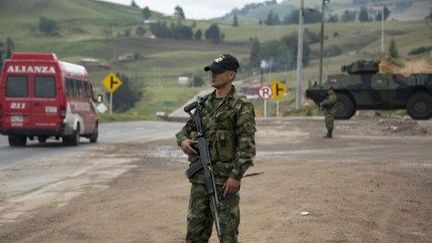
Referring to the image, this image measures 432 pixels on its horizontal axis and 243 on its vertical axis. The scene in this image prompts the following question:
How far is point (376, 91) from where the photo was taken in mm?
31969

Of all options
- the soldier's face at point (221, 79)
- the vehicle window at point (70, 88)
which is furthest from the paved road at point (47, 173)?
the soldier's face at point (221, 79)

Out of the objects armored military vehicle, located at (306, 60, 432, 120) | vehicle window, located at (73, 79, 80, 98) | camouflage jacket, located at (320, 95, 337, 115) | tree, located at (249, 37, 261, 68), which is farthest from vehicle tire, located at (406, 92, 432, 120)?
tree, located at (249, 37, 261, 68)

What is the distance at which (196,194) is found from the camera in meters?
6.66

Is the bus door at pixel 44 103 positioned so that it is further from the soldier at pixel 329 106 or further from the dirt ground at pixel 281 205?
the soldier at pixel 329 106

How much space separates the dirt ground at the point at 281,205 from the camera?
9062 millimetres

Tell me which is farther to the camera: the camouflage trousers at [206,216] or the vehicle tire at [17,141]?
the vehicle tire at [17,141]

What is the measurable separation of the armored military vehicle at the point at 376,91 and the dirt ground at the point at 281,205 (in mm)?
12466

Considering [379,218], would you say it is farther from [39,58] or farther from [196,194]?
[39,58]

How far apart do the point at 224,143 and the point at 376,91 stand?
2615 centimetres

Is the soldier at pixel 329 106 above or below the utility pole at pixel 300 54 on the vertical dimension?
below

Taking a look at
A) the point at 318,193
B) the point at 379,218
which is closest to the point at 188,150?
the point at 379,218

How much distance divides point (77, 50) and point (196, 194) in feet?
592

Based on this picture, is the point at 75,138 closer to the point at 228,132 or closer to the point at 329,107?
the point at 329,107

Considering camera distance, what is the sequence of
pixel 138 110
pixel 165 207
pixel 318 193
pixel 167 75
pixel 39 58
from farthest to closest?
pixel 167 75 < pixel 138 110 < pixel 39 58 < pixel 318 193 < pixel 165 207
